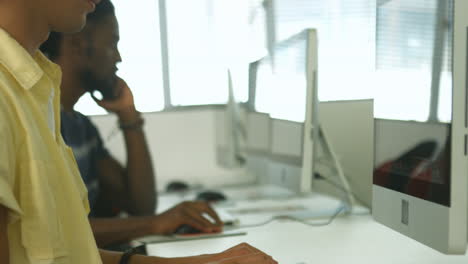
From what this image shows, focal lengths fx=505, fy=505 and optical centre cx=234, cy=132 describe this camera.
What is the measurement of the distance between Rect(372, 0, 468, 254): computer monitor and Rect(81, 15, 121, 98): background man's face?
3.23 ft

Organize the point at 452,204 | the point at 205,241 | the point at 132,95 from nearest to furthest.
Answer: the point at 452,204, the point at 205,241, the point at 132,95

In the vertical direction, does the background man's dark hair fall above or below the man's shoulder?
above

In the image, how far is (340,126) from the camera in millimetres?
1788

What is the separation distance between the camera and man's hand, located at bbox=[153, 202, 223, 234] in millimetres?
1441

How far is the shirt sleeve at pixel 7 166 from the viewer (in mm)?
609

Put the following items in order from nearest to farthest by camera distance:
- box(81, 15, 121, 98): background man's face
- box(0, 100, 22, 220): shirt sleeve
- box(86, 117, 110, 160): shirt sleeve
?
box(0, 100, 22, 220): shirt sleeve
box(81, 15, 121, 98): background man's face
box(86, 117, 110, 160): shirt sleeve

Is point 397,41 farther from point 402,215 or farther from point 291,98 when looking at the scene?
point 291,98

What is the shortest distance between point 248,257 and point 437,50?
49cm

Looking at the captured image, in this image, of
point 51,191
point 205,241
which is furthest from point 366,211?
point 51,191

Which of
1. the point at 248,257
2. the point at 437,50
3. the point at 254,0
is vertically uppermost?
the point at 254,0

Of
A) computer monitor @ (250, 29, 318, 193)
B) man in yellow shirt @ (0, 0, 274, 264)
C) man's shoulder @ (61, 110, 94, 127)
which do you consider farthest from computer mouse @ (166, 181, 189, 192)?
man in yellow shirt @ (0, 0, 274, 264)

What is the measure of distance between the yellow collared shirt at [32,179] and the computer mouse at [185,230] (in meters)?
0.67

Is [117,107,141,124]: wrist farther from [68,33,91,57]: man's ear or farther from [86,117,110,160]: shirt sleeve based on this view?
[68,33,91,57]: man's ear

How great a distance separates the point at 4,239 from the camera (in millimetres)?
657
